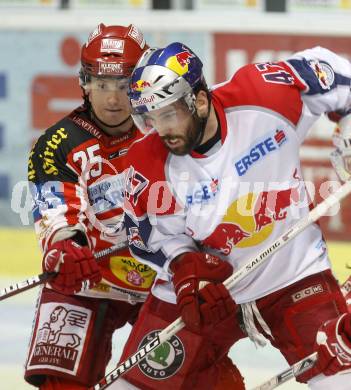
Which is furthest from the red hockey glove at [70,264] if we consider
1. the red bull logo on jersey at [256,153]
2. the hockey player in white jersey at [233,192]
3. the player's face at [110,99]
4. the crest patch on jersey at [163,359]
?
the red bull logo on jersey at [256,153]

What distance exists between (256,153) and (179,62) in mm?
394

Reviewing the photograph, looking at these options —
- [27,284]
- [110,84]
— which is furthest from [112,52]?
[27,284]

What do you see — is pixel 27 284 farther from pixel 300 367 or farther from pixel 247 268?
pixel 300 367

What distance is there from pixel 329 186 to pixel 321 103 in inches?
99.4

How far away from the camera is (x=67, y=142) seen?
4.72 meters

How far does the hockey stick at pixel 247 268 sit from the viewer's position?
14.3 ft

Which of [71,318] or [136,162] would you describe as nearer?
[136,162]

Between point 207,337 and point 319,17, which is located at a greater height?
point 319,17

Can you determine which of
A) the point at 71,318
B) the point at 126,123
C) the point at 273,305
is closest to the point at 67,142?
the point at 126,123

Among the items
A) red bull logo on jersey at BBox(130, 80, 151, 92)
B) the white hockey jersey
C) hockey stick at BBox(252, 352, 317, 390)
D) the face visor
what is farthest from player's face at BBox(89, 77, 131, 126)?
hockey stick at BBox(252, 352, 317, 390)

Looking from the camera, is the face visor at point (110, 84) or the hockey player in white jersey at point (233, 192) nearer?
the hockey player in white jersey at point (233, 192)

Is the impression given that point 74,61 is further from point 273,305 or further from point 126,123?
point 273,305

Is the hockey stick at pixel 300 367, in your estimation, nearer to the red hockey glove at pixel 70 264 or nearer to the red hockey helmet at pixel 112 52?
the red hockey glove at pixel 70 264

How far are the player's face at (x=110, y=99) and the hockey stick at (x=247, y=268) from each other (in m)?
0.73
